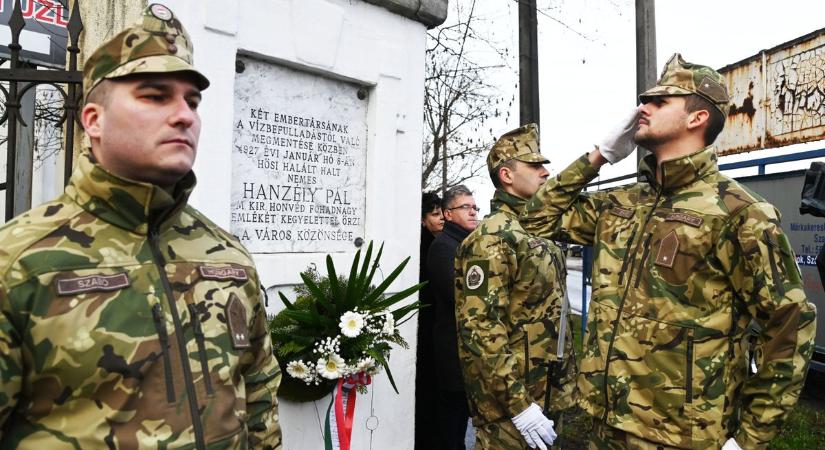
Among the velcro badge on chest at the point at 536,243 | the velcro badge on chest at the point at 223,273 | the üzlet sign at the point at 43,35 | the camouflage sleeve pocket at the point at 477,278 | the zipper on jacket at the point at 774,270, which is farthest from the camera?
the üzlet sign at the point at 43,35

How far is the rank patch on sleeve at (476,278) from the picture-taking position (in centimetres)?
336

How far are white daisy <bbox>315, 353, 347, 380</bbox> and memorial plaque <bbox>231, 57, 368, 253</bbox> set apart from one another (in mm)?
690

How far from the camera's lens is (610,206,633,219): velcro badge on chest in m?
2.74

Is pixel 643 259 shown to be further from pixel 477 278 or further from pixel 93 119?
pixel 93 119

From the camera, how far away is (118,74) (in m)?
1.65

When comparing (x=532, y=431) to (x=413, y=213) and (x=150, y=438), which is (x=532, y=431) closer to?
(x=413, y=213)

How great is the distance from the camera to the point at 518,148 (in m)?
3.90

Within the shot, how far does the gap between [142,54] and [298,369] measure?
1794 mm

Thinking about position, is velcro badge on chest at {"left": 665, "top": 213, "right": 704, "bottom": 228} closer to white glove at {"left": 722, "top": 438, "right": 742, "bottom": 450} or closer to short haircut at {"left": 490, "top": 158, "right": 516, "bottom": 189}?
white glove at {"left": 722, "top": 438, "right": 742, "bottom": 450}

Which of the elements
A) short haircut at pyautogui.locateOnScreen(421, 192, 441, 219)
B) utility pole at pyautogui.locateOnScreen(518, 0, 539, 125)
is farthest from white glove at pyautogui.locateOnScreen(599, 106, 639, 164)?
utility pole at pyautogui.locateOnScreen(518, 0, 539, 125)

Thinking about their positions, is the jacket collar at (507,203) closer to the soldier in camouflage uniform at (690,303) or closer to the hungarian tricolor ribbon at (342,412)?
the soldier in camouflage uniform at (690,303)

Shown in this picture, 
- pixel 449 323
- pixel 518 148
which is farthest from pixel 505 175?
pixel 449 323

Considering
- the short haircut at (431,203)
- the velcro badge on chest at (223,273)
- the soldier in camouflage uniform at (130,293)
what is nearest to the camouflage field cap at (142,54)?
the soldier in camouflage uniform at (130,293)

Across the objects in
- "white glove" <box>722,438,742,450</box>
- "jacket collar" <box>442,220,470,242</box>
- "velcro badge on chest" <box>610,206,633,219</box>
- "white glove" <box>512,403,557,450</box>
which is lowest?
"white glove" <box>512,403,557,450</box>
